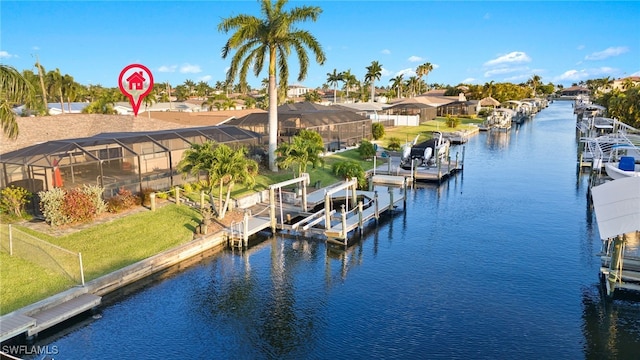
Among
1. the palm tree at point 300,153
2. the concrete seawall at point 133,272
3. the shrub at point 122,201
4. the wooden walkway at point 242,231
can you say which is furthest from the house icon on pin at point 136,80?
the concrete seawall at point 133,272

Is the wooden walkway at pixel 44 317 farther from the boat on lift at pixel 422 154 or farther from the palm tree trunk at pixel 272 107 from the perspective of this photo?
the boat on lift at pixel 422 154

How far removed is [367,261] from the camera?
21.8m

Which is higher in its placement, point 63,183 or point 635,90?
point 635,90

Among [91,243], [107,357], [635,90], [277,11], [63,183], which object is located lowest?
[107,357]

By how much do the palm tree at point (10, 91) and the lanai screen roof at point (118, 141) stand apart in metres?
3.33

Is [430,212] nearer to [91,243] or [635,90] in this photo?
[91,243]

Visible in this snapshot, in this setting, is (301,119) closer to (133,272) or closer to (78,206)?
(78,206)

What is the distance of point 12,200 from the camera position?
21594 millimetres

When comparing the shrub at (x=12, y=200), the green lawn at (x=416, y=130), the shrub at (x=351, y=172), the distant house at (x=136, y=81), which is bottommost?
the shrub at (x=351, y=172)

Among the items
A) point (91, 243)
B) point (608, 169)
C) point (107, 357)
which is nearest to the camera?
point (107, 357)

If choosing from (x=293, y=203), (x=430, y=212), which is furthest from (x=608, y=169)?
(x=293, y=203)

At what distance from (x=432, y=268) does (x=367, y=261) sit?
3.08m

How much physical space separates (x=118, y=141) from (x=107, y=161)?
64.8 inches

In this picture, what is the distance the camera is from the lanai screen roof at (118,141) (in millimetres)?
23000
